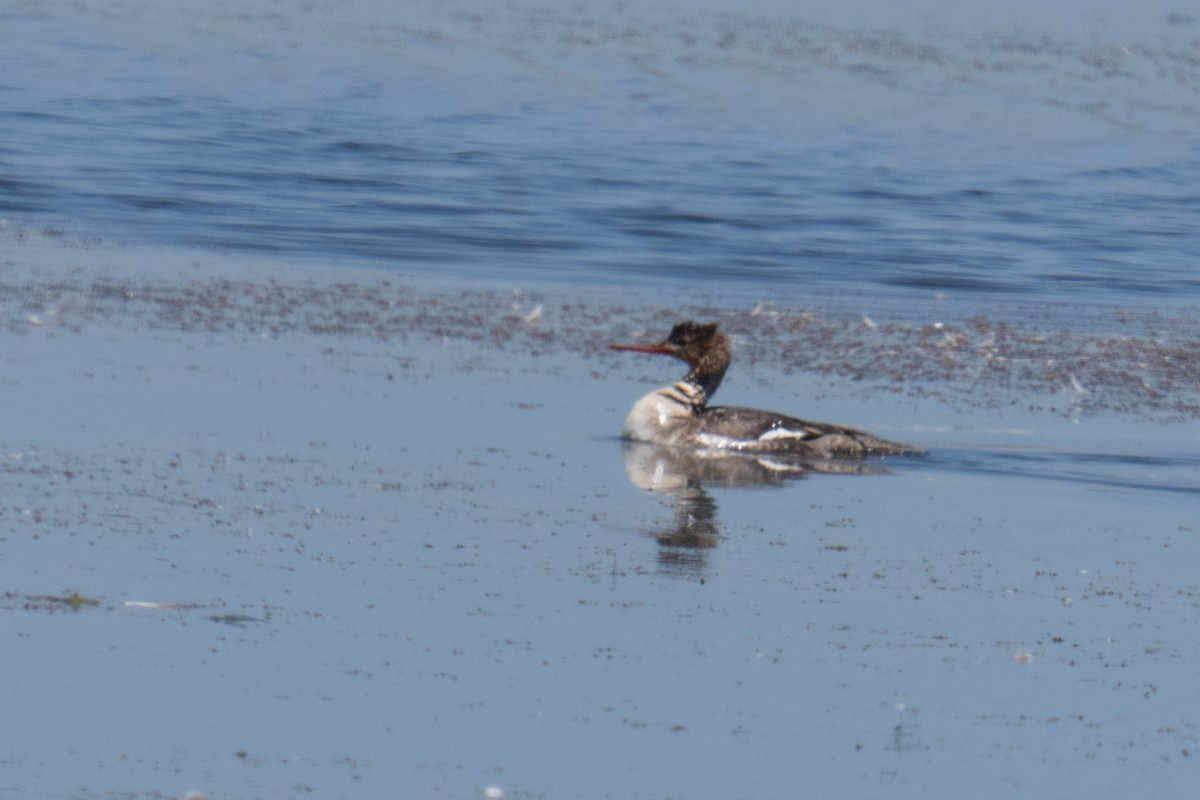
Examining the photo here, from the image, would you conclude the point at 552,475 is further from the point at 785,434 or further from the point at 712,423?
the point at 712,423

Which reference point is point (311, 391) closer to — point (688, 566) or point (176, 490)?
point (176, 490)

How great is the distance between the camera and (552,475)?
11367 millimetres

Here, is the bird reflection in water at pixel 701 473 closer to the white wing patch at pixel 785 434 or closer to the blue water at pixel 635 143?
the white wing patch at pixel 785 434

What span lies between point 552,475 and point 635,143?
1984 cm

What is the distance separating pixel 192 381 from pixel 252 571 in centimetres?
499

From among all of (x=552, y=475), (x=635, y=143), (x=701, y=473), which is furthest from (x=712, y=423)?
(x=635, y=143)

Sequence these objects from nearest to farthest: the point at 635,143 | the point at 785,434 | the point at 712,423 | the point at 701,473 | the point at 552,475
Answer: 1. the point at 552,475
2. the point at 701,473
3. the point at 785,434
4. the point at 712,423
5. the point at 635,143

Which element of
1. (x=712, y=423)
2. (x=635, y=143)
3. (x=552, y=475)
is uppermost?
(x=635, y=143)

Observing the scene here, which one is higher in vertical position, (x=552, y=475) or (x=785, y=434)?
(x=785, y=434)

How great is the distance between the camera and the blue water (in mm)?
21531

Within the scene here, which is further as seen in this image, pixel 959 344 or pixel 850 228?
pixel 850 228

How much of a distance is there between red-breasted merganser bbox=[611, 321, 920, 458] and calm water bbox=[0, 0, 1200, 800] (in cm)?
36

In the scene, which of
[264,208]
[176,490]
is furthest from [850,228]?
[176,490]

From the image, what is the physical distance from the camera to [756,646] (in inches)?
308
